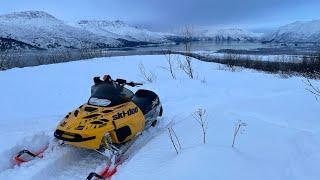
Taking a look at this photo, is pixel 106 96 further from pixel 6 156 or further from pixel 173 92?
pixel 173 92

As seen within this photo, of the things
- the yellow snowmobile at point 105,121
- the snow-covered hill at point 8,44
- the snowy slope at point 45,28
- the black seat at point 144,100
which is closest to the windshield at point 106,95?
the yellow snowmobile at point 105,121

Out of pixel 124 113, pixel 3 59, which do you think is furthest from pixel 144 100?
pixel 3 59

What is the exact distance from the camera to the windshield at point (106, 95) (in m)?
6.30

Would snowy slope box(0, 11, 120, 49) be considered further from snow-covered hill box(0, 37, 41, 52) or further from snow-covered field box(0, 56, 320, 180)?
snow-covered field box(0, 56, 320, 180)

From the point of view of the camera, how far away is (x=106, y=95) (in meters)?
6.38

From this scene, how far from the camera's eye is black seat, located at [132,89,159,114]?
7.33 metres

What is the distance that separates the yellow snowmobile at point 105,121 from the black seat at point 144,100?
9cm

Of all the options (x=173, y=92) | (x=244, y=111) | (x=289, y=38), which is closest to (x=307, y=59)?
(x=173, y=92)

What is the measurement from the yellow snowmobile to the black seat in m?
0.09

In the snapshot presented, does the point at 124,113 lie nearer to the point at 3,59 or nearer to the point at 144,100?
the point at 144,100

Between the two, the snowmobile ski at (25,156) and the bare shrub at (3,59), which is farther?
the bare shrub at (3,59)

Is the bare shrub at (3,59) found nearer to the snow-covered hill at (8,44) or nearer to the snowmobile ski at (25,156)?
the snow-covered hill at (8,44)

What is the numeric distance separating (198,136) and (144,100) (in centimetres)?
151

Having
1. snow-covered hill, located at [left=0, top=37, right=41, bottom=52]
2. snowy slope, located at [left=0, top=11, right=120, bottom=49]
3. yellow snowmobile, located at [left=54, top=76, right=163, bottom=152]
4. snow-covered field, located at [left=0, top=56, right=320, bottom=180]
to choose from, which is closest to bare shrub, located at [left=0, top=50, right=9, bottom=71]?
snow-covered hill, located at [left=0, top=37, right=41, bottom=52]
